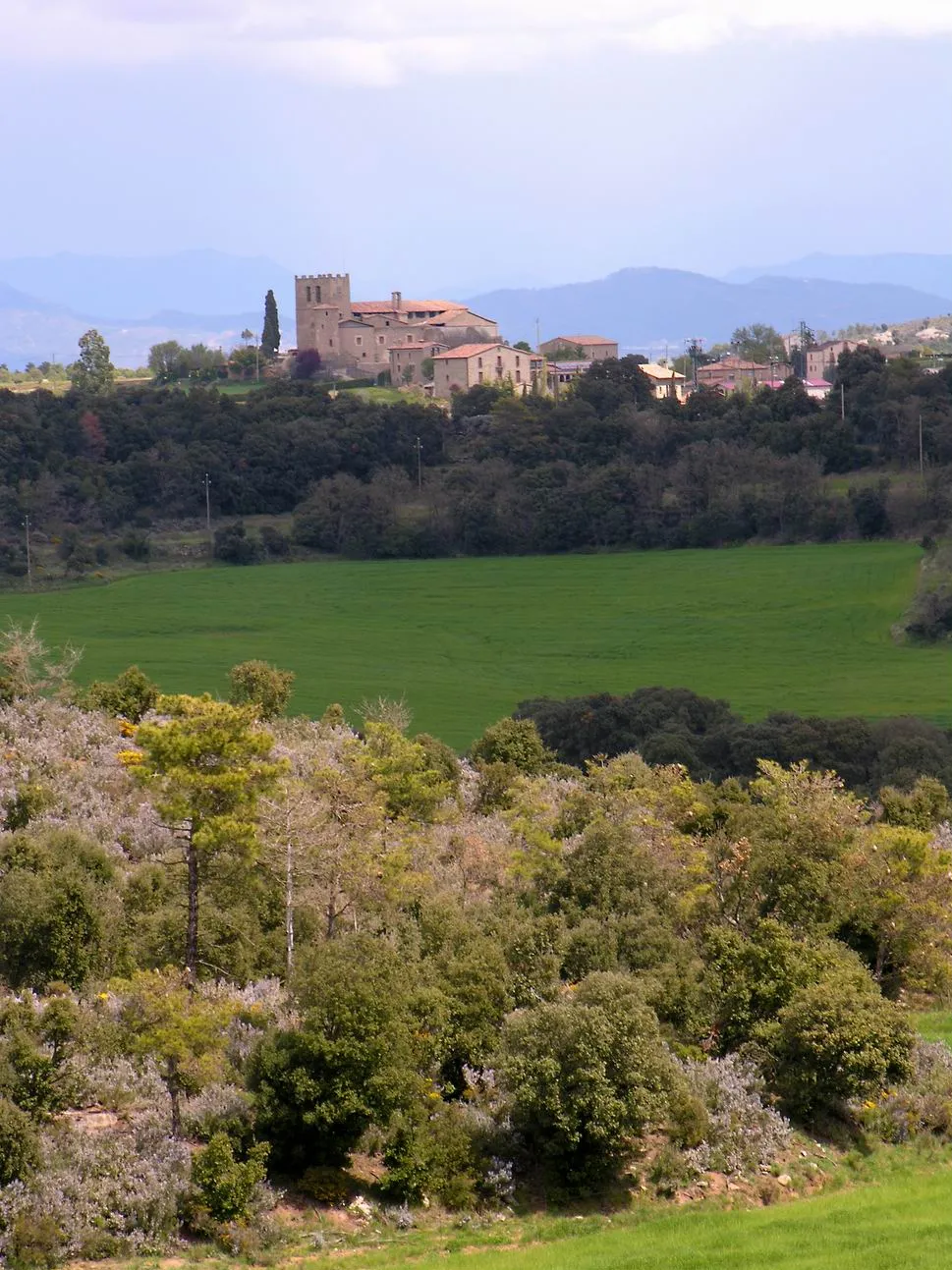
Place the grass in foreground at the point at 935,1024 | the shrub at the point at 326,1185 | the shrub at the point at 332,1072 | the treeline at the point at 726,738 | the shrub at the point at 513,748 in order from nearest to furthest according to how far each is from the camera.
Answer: the shrub at the point at 326,1185, the shrub at the point at 332,1072, the grass in foreground at the point at 935,1024, the shrub at the point at 513,748, the treeline at the point at 726,738

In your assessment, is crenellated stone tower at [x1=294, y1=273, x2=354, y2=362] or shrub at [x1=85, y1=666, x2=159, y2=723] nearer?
shrub at [x1=85, y1=666, x2=159, y2=723]

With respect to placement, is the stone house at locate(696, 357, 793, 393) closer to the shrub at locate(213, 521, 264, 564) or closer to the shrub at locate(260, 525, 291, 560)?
the shrub at locate(260, 525, 291, 560)

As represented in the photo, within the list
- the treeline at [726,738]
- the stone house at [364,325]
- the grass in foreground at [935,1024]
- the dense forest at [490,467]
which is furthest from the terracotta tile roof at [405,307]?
the grass in foreground at [935,1024]

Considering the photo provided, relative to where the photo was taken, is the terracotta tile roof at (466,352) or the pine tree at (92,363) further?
the pine tree at (92,363)

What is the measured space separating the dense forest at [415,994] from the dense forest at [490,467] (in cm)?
4967

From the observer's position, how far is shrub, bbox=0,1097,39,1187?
14.2 m

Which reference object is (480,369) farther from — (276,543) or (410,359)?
(276,543)

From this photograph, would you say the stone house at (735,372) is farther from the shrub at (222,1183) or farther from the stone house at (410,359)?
the shrub at (222,1183)

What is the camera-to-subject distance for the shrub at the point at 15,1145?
1425 cm

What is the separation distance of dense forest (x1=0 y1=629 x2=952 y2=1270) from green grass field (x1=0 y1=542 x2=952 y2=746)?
21656 millimetres

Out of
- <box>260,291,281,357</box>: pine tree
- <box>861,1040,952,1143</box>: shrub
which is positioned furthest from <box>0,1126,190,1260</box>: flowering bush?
<box>260,291,281,357</box>: pine tree

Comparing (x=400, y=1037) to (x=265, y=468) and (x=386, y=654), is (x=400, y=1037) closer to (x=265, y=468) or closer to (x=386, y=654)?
Result: (x=386, y=654)

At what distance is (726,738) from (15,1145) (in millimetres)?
28800

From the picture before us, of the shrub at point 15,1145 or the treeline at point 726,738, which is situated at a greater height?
the shrub at point 15,1145
